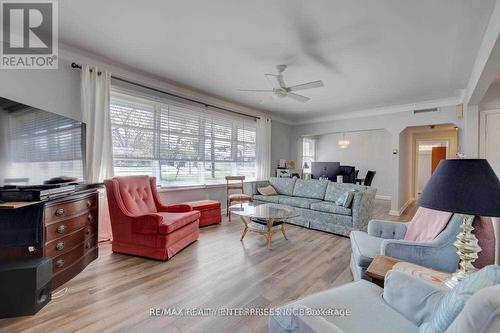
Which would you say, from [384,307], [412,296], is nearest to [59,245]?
[384,307]

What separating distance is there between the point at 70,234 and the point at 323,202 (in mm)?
3703

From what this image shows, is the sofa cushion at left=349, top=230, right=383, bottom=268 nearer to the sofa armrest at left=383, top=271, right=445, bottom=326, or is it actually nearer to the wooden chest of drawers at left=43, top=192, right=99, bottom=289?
the sofa armrest at left=383, top=271, right=445, bottom=326

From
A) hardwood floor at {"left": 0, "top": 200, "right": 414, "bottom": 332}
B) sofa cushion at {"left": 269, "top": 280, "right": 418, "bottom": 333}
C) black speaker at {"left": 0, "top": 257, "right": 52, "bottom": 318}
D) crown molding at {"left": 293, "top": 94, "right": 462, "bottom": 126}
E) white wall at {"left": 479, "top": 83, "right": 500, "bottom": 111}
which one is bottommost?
hardwood floor at {"left": 0, "top": 200, "right": 414, "bottom": 332}

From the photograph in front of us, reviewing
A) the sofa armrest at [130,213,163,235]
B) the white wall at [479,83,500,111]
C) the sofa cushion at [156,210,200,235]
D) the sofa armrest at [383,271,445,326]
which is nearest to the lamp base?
the sofa armrest at [383,271,445,326]

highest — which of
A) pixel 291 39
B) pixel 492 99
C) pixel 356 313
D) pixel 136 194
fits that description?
pixel 291 39

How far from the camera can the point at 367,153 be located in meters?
8.15

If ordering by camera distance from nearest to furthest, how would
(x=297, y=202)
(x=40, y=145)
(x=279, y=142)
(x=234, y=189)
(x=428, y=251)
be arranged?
(x=428, y=251) → (x=40, y=145) → (x=297, y=202) → (x=234, y=189) → (x=279, y=142)

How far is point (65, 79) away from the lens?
300 cm

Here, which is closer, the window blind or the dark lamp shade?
the dark lamp shade

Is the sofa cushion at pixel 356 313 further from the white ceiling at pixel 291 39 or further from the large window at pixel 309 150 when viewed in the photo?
the large window at pixel 309 150

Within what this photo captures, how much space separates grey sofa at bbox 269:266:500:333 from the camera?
31.5 inches

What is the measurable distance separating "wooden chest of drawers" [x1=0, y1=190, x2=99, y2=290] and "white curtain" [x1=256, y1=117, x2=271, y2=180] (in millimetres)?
4022

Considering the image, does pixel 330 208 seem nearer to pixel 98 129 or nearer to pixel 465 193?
pixel 465 193

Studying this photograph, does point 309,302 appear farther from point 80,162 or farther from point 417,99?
point 417,99
